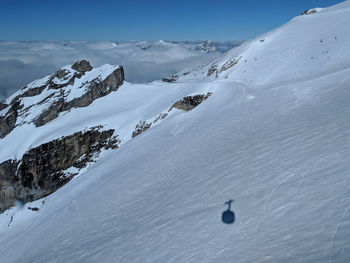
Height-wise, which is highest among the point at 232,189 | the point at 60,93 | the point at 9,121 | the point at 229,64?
the point at 60,93

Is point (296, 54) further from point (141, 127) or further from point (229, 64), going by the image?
point (141, 127)

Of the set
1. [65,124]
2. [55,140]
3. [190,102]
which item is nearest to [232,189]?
[190,102]

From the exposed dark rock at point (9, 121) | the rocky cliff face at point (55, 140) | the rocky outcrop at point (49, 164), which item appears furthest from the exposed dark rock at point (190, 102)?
the exposed dark rock at point (9, 121)

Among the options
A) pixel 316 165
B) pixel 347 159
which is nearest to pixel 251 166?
pixel 316 165

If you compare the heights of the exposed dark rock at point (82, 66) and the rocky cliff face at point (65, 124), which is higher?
the exposed dark rock at point (82, 66)

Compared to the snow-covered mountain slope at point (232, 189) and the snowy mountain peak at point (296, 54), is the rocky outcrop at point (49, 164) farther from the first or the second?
the snowy mountain peak at point (296, 54)
